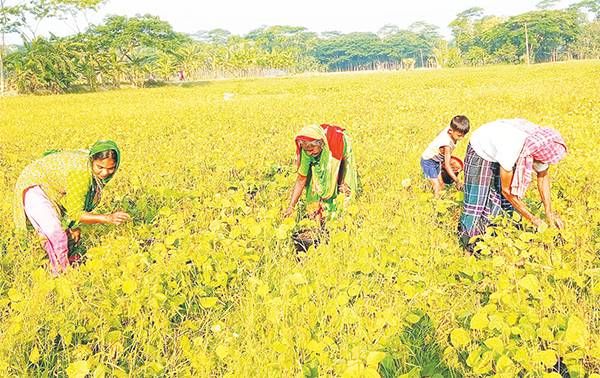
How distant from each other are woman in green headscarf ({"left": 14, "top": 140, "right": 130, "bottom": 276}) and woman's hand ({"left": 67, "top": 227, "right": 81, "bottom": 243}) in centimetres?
15

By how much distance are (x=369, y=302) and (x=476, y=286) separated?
66cm

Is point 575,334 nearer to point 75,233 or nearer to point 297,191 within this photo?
point 297,191

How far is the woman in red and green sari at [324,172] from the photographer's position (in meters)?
3.53

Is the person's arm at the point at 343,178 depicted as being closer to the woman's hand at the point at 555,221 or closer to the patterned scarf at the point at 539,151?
the patterned scarf at the point at 539,151

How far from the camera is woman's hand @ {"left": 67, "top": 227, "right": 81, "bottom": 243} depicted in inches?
129

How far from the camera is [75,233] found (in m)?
3.34

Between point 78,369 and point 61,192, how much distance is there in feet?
5.42

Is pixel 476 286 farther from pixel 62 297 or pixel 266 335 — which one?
pixel 62 297

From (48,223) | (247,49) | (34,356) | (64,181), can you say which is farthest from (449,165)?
(247,49)

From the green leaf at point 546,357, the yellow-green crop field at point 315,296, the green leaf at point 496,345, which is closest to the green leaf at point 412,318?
the yellow-green crop field at point 315,296

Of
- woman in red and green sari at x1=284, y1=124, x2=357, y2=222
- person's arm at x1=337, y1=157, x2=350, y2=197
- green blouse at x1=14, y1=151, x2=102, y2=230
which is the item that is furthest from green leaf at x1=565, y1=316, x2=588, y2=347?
green blouse at x1=14, y1=151, x2=102, y2=230

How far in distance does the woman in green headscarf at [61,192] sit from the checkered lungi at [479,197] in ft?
8.43

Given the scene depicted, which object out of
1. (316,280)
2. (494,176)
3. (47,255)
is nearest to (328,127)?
(494,176)

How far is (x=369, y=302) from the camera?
2.44 metres
